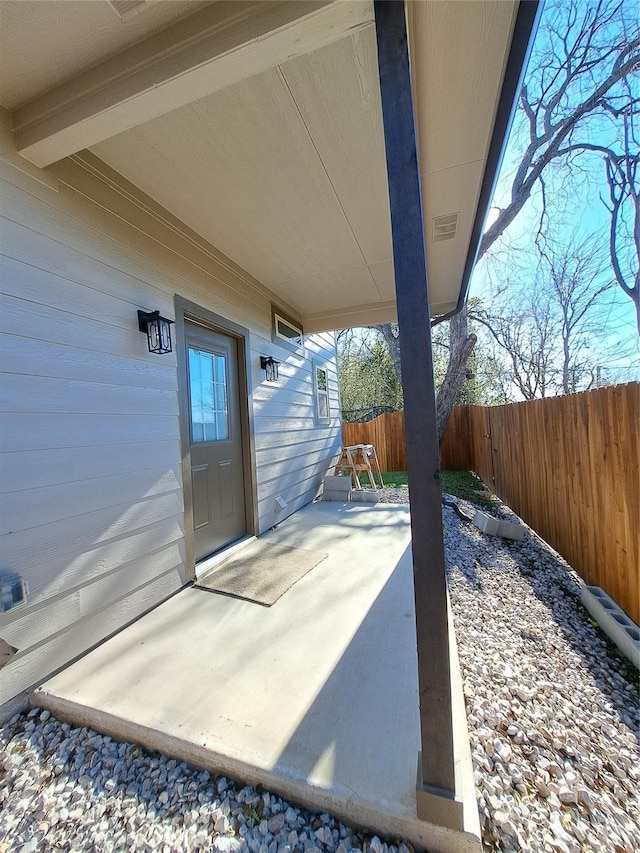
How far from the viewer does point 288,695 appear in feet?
5.05

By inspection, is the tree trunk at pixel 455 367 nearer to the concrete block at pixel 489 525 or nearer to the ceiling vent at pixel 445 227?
the concrete block at pixel 489 525

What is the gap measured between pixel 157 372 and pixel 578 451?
10.7ft

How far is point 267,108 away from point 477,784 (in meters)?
3.00

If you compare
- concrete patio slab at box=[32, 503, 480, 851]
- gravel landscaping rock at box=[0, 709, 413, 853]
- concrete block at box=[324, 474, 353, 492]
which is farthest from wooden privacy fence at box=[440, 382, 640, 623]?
concrete block at box=[324, 474, 353, 492]

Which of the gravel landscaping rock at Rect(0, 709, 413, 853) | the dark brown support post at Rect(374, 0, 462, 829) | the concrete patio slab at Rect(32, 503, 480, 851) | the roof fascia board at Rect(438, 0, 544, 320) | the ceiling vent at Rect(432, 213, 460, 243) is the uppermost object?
the ceiling vent at Rect(432, 213, 460, 243)

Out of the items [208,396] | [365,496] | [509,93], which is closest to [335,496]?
[365,496]

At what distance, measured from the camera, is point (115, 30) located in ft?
4.41

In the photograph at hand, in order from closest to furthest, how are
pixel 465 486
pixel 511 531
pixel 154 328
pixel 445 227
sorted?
1. pixel 154 328
2. pixel 445 227
3. pixel 511 531
4. pixel 465 486

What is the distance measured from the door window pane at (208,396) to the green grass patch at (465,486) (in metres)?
4.06

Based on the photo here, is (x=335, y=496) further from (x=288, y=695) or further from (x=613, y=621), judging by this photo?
(x=288, y=695)

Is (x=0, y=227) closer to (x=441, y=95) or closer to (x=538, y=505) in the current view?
(x=441, y=95)

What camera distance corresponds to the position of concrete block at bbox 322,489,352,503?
5499 mm

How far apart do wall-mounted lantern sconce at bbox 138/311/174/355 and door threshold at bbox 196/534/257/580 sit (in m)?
1.72

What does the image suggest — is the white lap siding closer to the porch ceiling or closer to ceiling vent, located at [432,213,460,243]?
the porch ceiling
